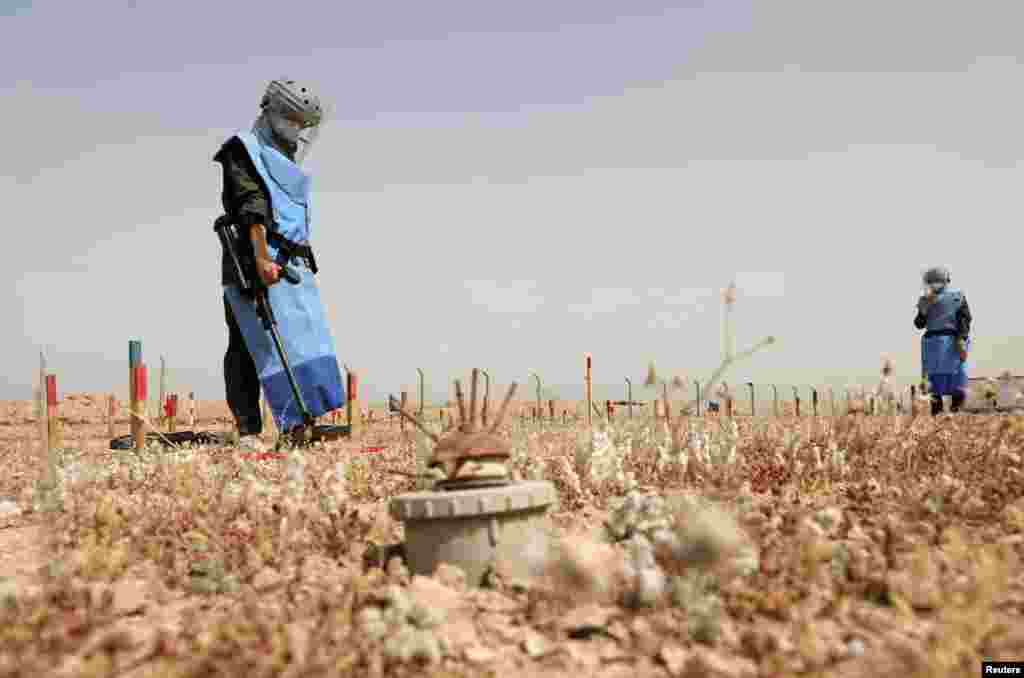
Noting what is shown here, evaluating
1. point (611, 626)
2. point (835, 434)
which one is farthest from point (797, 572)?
point (835, 434)

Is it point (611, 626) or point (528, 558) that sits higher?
point (528, 558)

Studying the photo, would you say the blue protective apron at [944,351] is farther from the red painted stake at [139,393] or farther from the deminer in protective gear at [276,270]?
the red painted stake at [139,393]

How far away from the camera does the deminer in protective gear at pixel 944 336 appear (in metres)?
10.9

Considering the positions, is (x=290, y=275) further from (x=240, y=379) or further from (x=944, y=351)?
(x=944, y=351)

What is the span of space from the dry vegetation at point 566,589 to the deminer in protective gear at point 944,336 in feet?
24.0

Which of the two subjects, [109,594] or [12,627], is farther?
[109,594]

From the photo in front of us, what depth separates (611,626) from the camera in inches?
93.4

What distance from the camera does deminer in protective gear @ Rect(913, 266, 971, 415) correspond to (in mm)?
10852

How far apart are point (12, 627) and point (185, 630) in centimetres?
46

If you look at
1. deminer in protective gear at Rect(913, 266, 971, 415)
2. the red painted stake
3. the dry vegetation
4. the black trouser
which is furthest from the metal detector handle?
deminer in protective gear at Rect(913, 266, 971, 415)

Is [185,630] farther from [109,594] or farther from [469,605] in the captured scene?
[469,605]

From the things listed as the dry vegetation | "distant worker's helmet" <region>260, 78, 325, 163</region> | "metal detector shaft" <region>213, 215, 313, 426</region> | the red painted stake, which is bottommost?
the dry vegetation

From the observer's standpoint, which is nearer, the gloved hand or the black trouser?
the gloved hand

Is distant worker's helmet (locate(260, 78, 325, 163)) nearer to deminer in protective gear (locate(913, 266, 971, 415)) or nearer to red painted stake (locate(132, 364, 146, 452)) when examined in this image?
red painted stake (locate(132, 364, 146, 452))
